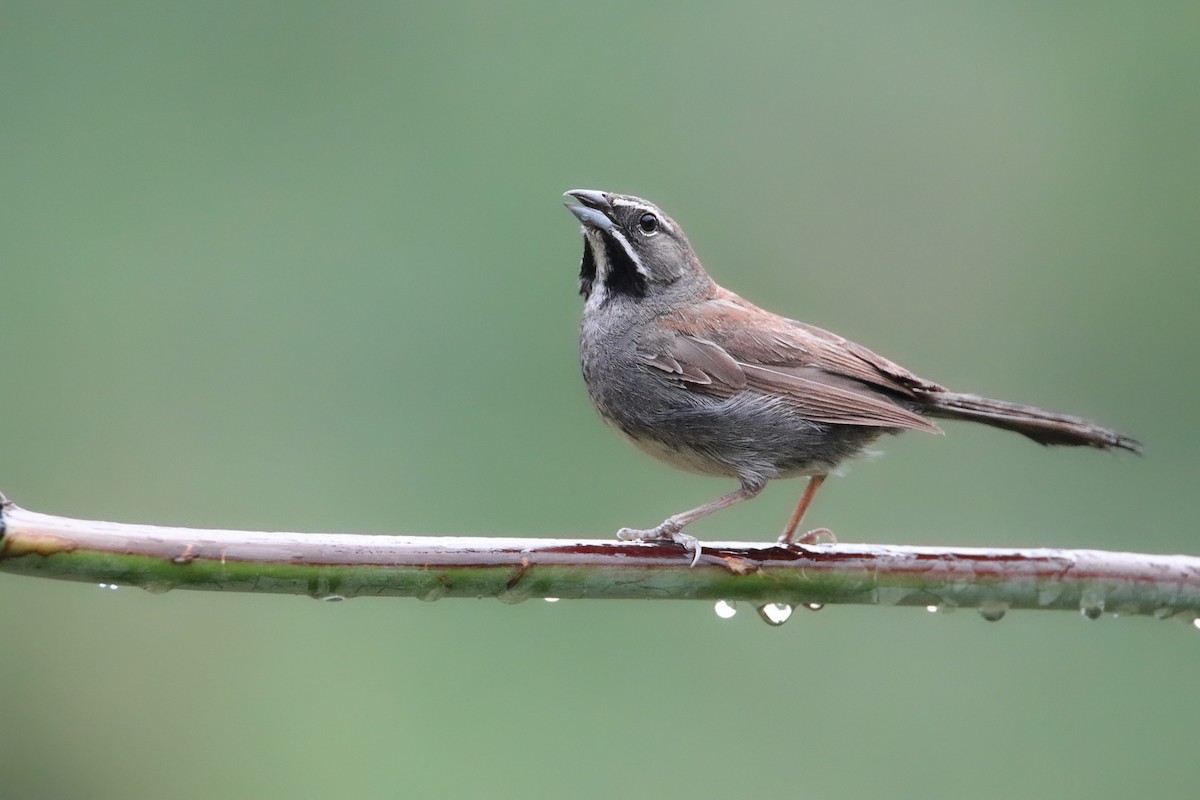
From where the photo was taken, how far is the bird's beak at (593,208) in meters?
5.05

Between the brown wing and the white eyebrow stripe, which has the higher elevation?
the white eyebrow stripe

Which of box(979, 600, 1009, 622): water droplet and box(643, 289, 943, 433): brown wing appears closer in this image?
box(979, 600, 1009, 622): water droplet

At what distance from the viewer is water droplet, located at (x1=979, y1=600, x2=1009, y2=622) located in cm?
329

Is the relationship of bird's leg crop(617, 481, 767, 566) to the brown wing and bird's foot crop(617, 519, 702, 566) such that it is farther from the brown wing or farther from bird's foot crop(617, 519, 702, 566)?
the brown wing

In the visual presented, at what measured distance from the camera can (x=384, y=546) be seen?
2873 mm

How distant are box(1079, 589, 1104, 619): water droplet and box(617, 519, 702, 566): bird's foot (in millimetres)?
1014

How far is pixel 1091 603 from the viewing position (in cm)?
325

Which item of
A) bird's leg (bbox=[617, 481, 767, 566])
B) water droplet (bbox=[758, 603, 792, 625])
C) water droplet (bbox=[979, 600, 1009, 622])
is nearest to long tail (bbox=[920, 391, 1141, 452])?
bird's leg (bbox=[617, 481, 767, 566])

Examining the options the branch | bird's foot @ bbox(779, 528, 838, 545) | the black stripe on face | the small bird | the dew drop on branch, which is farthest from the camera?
the black stripe on face

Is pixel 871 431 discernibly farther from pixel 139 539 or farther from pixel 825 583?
pixel 139 539

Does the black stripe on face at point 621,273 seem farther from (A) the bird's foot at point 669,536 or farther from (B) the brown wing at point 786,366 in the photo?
(A) the bird's foot at point 669,536

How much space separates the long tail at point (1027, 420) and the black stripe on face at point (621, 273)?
126 cm

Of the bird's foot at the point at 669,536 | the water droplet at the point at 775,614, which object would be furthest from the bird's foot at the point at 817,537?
the water droplet at the point at 775,614

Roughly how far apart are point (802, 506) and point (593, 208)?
1491mm
